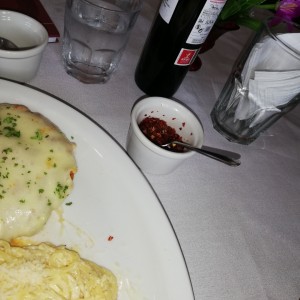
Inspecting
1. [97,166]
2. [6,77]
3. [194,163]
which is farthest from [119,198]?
[6,77]

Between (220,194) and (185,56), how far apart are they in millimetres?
425

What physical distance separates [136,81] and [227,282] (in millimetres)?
715

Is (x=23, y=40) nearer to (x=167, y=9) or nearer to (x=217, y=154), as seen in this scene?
(x=167, y=9)

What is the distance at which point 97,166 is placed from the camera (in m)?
0.87

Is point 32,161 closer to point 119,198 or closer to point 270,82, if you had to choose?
point 119,198

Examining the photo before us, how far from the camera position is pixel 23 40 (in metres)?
1.02

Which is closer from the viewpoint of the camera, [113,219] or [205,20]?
[113,219]

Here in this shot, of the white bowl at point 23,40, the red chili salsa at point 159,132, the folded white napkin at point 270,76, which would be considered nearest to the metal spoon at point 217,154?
the red chili salsa at point 159,132

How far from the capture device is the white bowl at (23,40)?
3.08 feet

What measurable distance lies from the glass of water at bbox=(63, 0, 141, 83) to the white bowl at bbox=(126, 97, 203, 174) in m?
0.26

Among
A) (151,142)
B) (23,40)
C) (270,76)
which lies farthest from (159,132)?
(23,40)

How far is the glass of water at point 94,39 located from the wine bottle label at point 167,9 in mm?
112

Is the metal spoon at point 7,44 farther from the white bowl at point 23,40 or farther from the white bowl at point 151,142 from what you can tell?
the white bowl at point 151,142

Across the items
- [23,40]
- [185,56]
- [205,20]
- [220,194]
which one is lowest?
[220,194]
